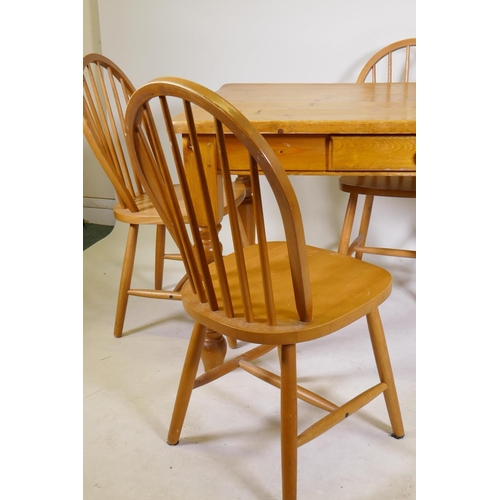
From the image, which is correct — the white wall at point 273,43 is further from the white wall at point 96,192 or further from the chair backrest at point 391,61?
the white wall at point 96,192

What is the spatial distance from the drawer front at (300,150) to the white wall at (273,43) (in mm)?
1281

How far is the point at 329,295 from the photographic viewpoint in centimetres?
138

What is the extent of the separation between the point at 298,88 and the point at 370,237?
100 centimetres

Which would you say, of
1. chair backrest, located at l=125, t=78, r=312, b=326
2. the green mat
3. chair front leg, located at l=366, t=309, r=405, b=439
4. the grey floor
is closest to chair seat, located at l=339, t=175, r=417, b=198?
the grey floor

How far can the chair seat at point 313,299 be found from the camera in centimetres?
124

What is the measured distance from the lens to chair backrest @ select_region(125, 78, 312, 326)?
1.08 m

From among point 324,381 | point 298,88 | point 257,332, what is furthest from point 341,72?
point 257,332

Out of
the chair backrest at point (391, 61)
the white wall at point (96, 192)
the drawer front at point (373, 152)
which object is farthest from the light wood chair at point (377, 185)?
the white wall at point (96, 192)

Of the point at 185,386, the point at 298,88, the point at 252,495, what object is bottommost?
the point at 252,495

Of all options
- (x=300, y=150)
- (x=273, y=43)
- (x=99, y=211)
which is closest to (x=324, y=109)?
(x=300, y=150)

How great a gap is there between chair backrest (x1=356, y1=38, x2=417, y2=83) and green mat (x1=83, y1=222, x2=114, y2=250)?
1.53 m

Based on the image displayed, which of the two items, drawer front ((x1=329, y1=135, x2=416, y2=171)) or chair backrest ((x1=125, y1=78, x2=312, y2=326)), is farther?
drawer front ((x1=329, y1=135, x2=416, y2=171))

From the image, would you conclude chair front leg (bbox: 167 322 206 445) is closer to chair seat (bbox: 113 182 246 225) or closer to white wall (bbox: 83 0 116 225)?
chair seat (bbox: 113 182 246 225)

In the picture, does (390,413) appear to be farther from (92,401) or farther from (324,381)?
(92,401)
